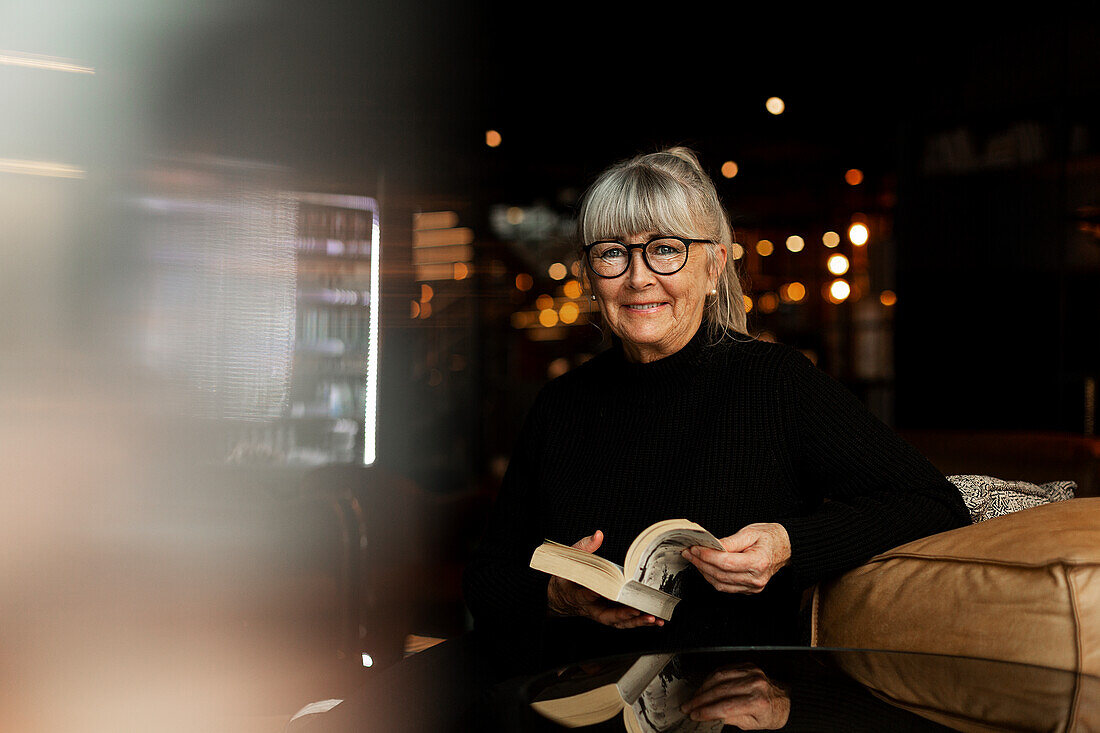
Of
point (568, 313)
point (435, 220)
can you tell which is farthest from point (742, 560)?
point (568, 313)

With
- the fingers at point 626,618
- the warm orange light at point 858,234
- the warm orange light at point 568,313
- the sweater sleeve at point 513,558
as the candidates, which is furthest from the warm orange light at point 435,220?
the fingers at point 626,618

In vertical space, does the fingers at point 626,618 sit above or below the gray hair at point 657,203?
below

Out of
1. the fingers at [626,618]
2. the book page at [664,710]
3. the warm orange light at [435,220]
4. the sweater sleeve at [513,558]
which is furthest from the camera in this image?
the warm orange light at [435,220]

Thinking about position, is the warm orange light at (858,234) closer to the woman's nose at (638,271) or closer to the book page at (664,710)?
the woman's nose at (638,271)

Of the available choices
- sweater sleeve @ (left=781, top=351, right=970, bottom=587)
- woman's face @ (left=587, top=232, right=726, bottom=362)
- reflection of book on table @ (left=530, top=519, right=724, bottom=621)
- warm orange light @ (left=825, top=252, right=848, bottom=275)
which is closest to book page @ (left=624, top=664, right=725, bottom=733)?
reflection of book on table @ (left=530, top=519, right=724, bottom=621)

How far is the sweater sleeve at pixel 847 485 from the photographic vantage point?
1092 millimetres

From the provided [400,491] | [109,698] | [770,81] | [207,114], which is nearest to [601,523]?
[109,698]

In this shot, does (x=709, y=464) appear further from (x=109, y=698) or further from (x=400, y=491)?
(x=400, y=491)

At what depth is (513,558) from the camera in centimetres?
138

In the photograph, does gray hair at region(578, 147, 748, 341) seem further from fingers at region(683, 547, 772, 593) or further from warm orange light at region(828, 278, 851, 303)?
warm orange light at region(828, 278, 851, 303)

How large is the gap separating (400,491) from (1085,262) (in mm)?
3309

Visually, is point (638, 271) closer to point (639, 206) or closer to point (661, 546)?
point (639, 206)

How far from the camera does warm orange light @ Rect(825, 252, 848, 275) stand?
5668 millimetres

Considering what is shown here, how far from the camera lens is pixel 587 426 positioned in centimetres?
140
